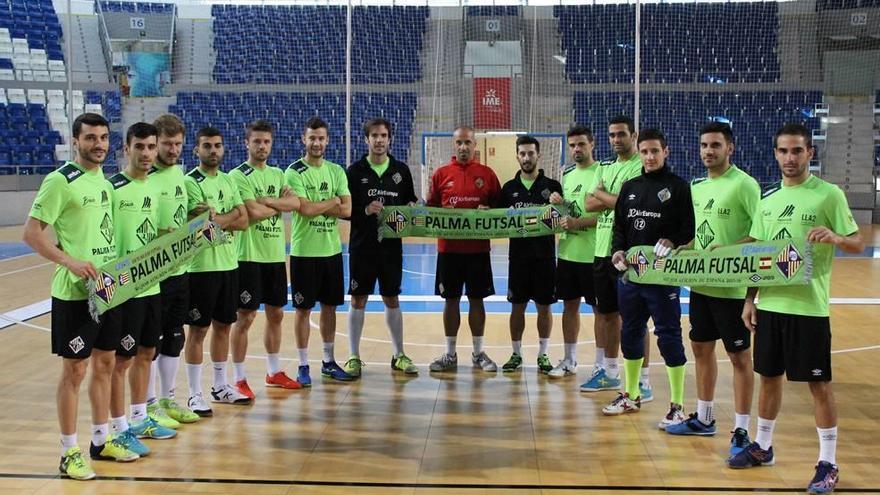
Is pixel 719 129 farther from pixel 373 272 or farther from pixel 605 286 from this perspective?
pixel 373 272

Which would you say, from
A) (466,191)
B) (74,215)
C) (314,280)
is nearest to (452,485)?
(74,215)

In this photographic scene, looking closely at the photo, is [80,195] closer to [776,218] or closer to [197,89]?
[776,218]

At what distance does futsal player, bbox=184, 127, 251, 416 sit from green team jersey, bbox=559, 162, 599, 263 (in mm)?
2666

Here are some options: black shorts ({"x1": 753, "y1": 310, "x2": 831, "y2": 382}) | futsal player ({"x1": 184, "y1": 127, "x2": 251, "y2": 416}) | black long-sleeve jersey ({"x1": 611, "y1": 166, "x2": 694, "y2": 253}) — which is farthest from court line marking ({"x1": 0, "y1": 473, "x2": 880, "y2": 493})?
black long-sleeve jersey ({"x1": 611, "y1": 166, "x2": 694, "y2": 253})

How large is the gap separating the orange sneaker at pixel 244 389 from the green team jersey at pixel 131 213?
1.53 m

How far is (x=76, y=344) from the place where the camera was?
183 inches

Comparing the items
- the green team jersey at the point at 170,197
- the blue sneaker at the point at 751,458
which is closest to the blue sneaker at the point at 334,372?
the green team jersey at the point at 170,197

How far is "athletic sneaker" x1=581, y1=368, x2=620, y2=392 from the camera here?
→ 22.3 ft

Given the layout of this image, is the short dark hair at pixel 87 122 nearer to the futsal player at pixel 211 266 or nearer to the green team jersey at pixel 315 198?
the futsal player at pixel 211 266

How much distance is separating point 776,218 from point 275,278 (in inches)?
147

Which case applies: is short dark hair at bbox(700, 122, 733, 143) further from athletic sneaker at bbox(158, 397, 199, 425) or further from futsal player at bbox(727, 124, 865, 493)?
athletic sneaker at bbox(158, 397, 199, 425)

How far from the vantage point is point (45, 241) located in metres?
4.51

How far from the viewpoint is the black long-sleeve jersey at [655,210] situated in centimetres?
568

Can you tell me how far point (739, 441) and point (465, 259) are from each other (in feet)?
9.95
